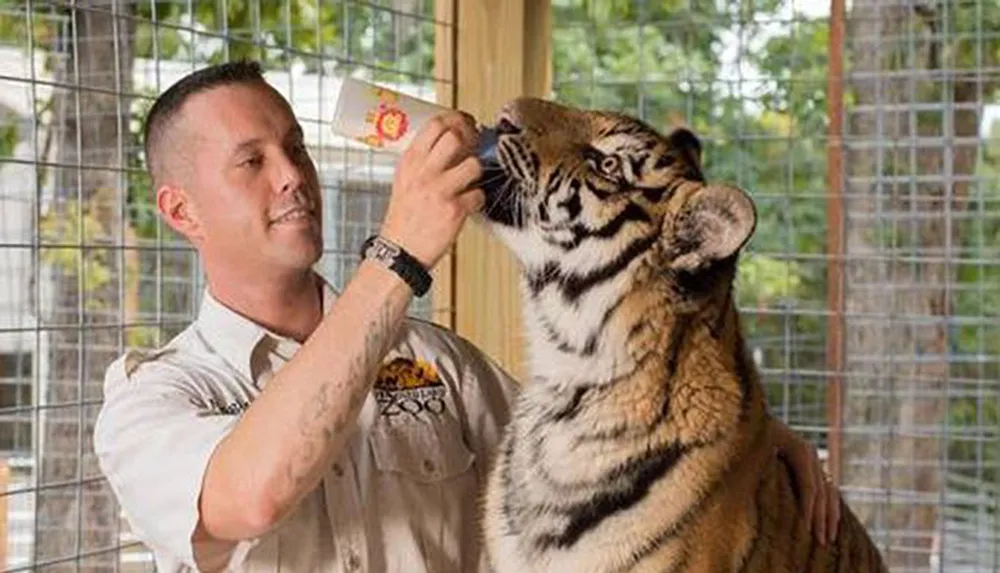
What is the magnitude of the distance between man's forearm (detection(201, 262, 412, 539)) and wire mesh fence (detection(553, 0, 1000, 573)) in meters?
1.79

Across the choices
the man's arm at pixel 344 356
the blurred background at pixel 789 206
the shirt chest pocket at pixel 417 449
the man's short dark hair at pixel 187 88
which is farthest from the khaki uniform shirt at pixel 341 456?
the blurred background at pixel 789 206

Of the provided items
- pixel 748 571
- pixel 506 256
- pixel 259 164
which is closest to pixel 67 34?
pixel 506 256

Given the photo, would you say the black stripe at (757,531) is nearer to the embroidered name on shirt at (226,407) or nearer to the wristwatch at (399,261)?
the wristwatch at (399,261)

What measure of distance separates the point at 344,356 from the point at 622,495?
410 millimetres

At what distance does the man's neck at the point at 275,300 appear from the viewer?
7.29 ft

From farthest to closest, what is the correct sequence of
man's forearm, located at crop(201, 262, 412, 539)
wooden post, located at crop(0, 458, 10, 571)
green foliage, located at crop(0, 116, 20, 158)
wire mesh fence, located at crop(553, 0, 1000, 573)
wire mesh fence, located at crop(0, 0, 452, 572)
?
green foliage, located at crop(0, 116, 20, 158) < wire mesh fence, located at crop(553, 0, 1000, 573) < wooden post, located at crop(0, 458, 10, 571) < wire mesh fence, located at crop(0, 0, 452, 572) < man's forearm, located at crop(201, 262, 412, 539)

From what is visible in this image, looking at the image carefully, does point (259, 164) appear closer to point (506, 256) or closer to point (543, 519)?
point (543, 519)

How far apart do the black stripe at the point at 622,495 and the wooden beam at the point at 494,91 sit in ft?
2.52

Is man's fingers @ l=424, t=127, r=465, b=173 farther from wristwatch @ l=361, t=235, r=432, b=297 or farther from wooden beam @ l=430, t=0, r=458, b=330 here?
wooden beam @ l=430, t=0, r=458, b=330

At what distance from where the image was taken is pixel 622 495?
1.99m

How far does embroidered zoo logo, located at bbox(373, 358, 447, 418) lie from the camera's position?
2254 mm

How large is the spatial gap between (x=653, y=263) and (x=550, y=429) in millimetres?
259

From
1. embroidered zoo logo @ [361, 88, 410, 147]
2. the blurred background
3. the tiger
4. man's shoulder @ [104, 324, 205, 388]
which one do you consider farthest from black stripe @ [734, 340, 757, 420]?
the blurred background

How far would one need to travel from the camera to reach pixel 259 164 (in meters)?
2.14
